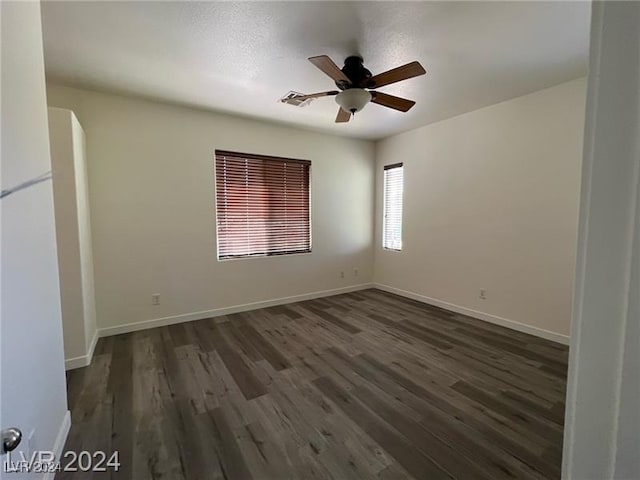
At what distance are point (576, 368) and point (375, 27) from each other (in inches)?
89.0

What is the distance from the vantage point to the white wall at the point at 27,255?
1.08m

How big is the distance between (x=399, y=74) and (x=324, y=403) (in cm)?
241

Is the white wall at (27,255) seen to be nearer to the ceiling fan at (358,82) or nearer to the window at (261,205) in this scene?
the ceiling fan at (358,82)

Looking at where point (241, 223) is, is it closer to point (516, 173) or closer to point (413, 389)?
point (413, 389)

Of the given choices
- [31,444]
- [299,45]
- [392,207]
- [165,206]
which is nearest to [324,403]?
[31,444]

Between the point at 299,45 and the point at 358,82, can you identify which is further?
the point at 358,82

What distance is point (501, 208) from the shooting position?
3336 millimetres

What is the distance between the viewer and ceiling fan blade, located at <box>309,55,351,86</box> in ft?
6.29

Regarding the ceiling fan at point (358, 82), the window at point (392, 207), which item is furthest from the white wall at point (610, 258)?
the window at point (392, 207)

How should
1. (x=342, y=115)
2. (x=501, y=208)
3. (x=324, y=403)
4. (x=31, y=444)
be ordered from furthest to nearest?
(x=501, y=208)
(x=342, y=115)
(x=324, y=403)
(x=31, y=444)

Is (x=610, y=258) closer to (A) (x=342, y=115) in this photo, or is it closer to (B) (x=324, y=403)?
(B) (x=324, y=403)

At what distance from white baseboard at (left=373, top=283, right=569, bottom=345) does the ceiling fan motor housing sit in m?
2.95

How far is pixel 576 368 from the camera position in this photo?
1.32ft

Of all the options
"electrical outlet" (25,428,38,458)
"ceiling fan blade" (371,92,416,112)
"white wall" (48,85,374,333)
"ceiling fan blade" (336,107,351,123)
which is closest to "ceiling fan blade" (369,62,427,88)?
"ceiling fan blade" (371,92,416,112)
